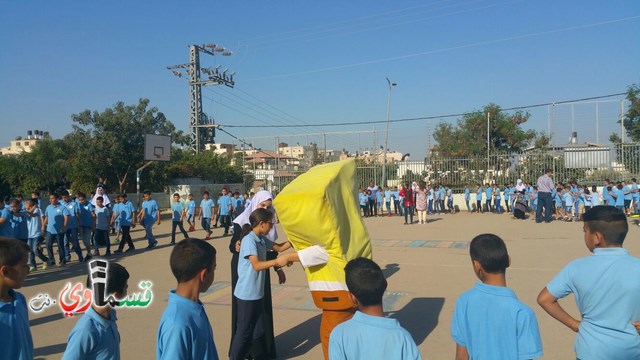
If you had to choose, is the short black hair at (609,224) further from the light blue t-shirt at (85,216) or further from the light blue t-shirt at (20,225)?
the light blue t-shirt at (85,216)

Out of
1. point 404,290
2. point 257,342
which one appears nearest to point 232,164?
point 404,290

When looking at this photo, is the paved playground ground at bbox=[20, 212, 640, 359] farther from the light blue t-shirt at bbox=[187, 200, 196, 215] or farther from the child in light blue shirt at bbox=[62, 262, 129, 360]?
the child in light blue shirt at bbox=[62, 262, 129, 360]

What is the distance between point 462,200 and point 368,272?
23559mm

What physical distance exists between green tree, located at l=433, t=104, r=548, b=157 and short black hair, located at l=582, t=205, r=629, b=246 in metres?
30.5

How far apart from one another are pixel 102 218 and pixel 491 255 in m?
12.1

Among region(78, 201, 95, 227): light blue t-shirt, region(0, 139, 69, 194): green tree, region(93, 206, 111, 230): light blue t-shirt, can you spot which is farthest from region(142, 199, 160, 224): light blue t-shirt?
region(0, 139, 69, 194): green tree

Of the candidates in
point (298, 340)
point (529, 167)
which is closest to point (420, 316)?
point (298, 340)

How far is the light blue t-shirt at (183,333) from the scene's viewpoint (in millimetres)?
2410

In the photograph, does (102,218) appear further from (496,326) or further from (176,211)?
(496,326)

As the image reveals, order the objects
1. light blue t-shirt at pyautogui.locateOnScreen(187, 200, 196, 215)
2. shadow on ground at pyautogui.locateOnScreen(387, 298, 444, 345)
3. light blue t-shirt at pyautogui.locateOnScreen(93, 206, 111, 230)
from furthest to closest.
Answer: light blue t-shirt at pyautogui.locateOnScreen(187, 200, 196, 215) → light blue t-shirt at pyautogui.locateOnScreen(93, 206, 111, 230) → shadow on ground at pyautogui.locateOnScreen(387, 298, 444, 345)

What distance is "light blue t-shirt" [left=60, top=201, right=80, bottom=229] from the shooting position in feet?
37.9

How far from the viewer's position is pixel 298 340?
582 centimetres

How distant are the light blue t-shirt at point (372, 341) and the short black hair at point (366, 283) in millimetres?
88

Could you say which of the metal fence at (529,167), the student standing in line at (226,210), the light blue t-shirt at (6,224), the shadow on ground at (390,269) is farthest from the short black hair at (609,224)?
the metal fence at (529,167)
